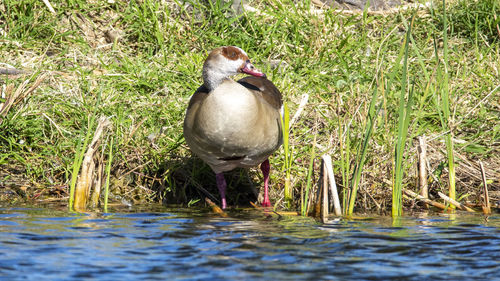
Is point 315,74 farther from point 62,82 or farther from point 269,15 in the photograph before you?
point 62,82

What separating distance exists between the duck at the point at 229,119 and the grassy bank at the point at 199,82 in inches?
17.1

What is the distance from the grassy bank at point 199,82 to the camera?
6004mm

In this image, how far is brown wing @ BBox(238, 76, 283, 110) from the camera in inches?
231

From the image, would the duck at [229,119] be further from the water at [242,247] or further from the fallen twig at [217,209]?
the water at [242,247]

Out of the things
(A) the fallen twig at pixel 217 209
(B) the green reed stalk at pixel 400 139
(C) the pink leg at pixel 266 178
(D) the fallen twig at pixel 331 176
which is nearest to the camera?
(B) the green reed stalk at pixel 400 139

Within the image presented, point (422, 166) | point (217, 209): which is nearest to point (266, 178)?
point (217, 209)

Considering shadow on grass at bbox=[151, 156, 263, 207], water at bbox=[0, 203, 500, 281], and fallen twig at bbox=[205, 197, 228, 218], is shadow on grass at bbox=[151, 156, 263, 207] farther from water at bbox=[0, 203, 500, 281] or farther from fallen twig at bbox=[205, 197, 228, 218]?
water at bbox=[0, 203, 500, 281]

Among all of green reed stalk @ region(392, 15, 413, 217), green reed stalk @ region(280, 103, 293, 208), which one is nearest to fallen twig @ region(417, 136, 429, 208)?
green reed stalk @ region(392, 15, 413, 217)

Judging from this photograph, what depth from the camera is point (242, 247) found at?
4121 mm

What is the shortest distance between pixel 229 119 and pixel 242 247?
1.26 meters

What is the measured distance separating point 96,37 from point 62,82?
1.39 meters

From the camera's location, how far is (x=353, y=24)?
8.36 m

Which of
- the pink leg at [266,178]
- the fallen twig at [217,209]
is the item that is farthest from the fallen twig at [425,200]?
the fallen twig at [217,209]

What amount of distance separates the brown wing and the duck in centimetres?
1
